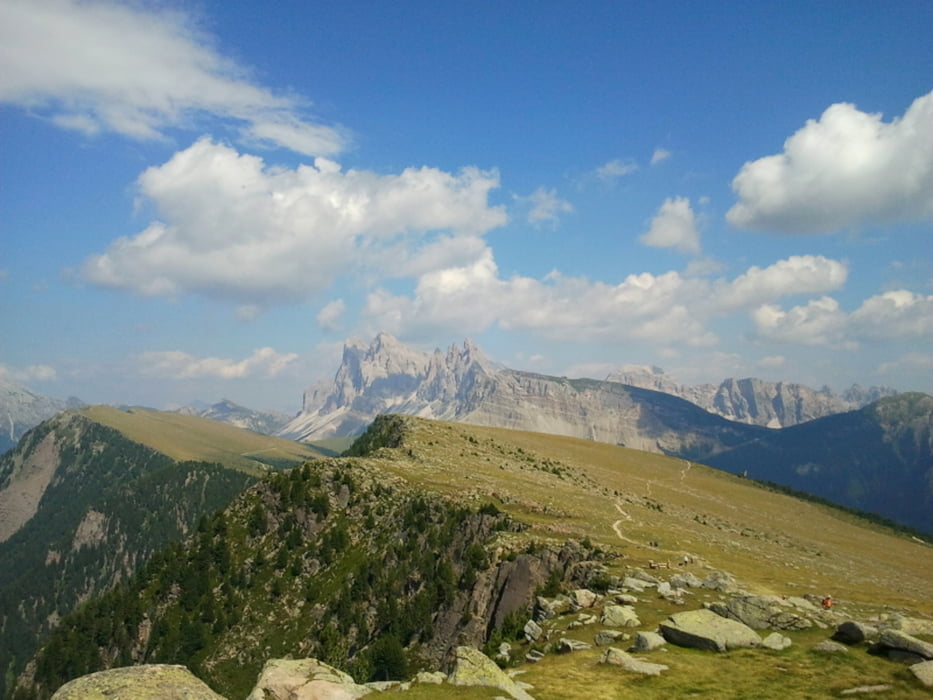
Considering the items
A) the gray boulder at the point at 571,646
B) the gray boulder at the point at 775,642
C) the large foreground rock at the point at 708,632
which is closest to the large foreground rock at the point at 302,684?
the gray boulder at the point at 571,646

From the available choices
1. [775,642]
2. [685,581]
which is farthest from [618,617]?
[685,581]

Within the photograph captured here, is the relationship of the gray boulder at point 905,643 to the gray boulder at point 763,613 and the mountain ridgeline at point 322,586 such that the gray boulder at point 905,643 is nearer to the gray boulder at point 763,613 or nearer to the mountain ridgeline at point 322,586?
the gray boulder at point 763,613

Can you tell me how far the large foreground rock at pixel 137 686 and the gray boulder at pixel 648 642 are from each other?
909 inches

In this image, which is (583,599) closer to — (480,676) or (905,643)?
(480,676)

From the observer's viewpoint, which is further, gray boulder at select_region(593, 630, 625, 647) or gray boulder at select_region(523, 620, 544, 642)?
gray boulder at select_region(523, 620, 544, 642)

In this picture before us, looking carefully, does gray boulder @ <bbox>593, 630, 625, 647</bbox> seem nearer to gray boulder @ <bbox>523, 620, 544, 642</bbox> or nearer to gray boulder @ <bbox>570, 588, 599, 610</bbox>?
gray boulder @ <bbox>523, 620, 544, 642</bbox>

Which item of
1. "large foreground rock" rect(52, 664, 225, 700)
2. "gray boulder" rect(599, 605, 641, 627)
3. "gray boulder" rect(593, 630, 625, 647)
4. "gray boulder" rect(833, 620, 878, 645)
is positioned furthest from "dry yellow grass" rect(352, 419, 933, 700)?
"large foreground rock" rect(52, 664, 225, 700)

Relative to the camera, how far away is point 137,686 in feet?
73.6

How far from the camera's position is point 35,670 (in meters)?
116

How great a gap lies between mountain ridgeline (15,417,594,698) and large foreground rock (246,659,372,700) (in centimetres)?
2979

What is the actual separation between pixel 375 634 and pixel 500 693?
2114 inches

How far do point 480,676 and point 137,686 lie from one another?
594 inches

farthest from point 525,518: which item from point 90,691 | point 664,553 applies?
point 90,691

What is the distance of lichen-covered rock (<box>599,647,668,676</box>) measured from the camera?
2959cm
